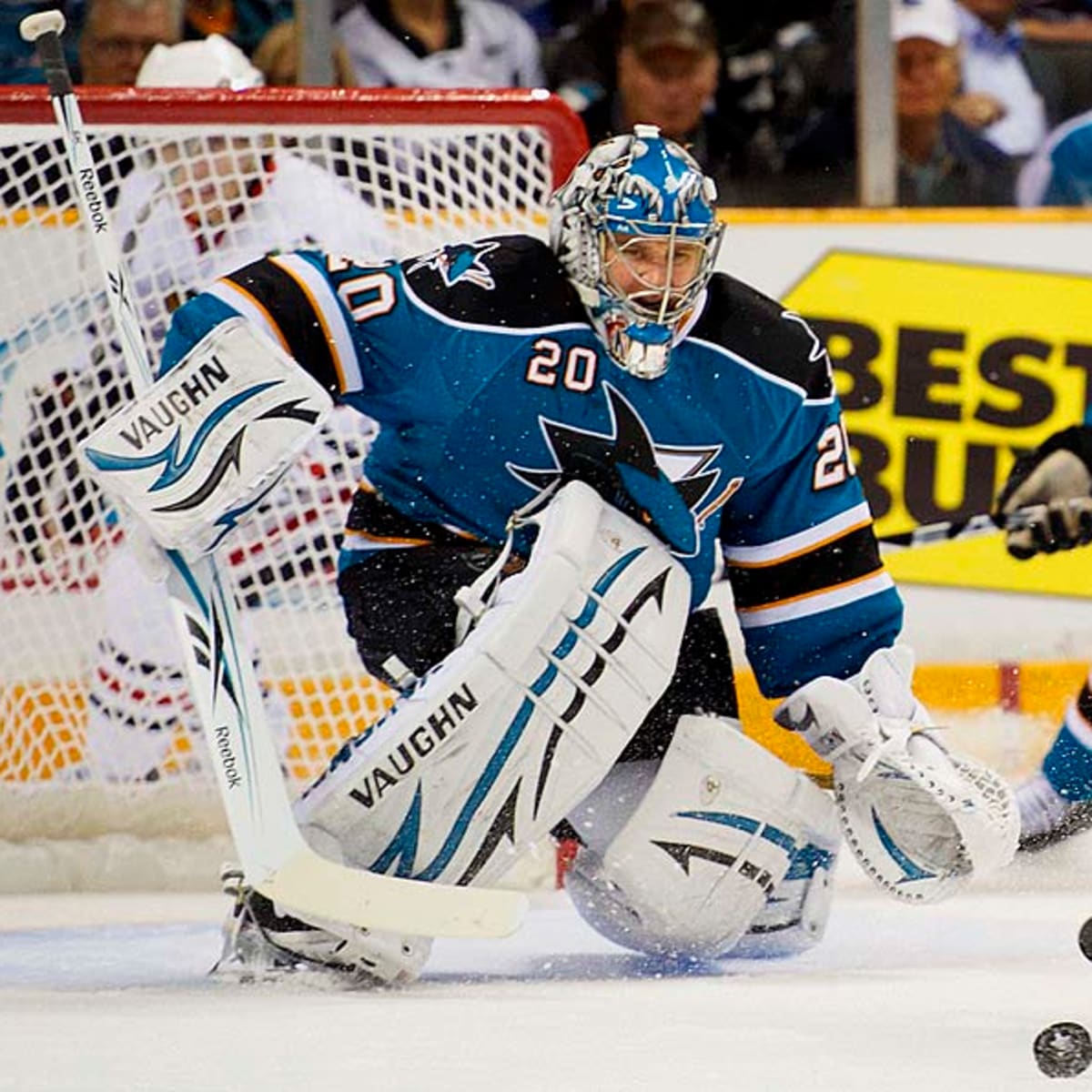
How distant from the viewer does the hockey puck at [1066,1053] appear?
2172mm

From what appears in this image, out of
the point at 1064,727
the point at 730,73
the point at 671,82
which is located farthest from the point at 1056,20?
the point at 1064,727

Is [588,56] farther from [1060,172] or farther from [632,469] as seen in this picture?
[632,469]

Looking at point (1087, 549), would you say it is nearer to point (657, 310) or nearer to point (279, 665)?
point (279, 665)

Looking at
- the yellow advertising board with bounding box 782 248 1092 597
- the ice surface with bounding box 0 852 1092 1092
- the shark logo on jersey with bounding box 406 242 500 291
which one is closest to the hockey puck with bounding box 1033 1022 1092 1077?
the ice surface with bounding box 0 852 1092 1092

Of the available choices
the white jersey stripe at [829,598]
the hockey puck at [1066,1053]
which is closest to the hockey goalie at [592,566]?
the white jersey stripe at [829,598]

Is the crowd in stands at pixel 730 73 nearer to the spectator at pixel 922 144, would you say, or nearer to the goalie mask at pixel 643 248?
the spectator at pixel 922 144

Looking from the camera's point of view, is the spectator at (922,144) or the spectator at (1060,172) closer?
the spectator at (922,144)

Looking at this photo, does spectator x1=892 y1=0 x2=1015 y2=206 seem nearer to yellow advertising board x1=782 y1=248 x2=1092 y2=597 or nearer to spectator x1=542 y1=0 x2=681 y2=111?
yellow advertising board x1=782 y1=248 x2=1092 y2=597

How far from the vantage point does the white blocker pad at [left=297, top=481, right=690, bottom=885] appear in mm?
2936

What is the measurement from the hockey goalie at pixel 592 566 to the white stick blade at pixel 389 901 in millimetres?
123

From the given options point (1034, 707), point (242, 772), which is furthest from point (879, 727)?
point (1034, 707)

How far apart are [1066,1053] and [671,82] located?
126 inches

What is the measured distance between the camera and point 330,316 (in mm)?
3082

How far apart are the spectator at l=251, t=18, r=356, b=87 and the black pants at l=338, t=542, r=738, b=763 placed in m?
1.71
